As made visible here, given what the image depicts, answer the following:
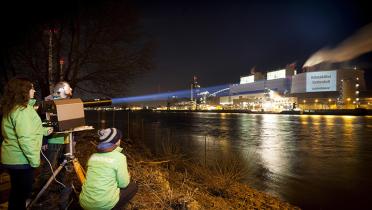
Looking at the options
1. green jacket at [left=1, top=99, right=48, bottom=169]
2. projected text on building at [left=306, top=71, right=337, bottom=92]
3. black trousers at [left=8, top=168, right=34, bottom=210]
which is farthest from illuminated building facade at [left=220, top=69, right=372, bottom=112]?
green jacket at [left=1, top=99, right=48, bottom=169]

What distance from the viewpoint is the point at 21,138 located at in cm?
333

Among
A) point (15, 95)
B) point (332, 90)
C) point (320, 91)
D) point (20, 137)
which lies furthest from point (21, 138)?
point (320, 91)

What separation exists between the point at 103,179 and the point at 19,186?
1.30 meters

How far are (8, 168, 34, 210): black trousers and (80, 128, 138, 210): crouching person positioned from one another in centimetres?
90

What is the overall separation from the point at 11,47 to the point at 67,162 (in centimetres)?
→ 824

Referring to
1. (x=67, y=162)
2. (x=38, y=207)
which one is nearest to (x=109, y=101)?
(x=67, y=162)

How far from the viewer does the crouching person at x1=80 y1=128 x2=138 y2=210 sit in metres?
3.09

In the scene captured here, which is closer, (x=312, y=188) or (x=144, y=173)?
(x=144, y=173)

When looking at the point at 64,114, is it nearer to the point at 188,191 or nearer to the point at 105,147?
the point at 105,147

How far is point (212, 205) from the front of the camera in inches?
230

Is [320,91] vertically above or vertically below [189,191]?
above

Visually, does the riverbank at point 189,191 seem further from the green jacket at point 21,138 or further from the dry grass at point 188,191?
the green jacket at point 21,138

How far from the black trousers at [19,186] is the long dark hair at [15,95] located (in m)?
0.75

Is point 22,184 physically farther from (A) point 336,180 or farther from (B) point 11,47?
(A) point 336,180
